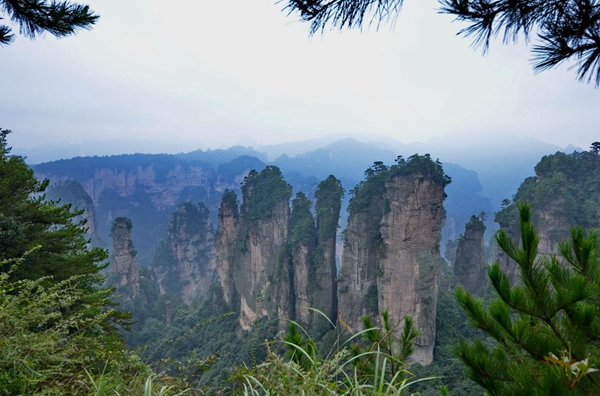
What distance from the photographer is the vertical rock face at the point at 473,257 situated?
2160cm

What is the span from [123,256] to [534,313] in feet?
122

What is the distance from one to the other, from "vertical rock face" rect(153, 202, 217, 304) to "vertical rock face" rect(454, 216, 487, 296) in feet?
116

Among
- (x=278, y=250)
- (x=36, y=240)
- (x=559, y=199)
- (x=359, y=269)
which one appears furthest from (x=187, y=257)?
(x=559, y=199)

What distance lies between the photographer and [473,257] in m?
21.6

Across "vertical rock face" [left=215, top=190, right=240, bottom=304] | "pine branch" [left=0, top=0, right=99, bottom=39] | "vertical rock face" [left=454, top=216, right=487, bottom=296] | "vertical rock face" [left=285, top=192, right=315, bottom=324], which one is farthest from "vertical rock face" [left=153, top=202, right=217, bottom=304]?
"pine branch" [left=0, top=0, right=99, bottom=39]

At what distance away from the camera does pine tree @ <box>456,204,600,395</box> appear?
1.84m

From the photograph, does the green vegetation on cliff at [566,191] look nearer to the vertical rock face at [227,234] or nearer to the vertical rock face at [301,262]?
the vertical rock face at [301,262]

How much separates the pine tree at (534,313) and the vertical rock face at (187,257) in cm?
4610

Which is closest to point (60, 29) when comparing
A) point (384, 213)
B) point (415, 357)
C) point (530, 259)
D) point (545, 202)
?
point (530, 259)

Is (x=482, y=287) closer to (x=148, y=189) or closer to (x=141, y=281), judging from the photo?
(x=141, y=281)

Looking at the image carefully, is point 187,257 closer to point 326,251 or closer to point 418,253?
point 326,251

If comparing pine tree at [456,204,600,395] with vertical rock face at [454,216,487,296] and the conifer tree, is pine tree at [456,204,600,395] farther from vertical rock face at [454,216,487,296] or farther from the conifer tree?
vertical rock face at [454,216,487,296]

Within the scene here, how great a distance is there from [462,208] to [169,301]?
81411mm

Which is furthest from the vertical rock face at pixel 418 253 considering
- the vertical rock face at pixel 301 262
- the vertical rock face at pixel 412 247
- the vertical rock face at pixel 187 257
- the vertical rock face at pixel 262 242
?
the vertical rock face at pixel 187 257
